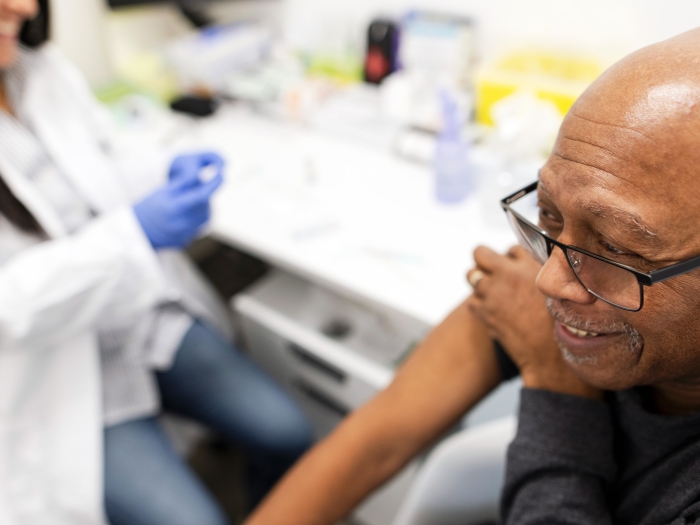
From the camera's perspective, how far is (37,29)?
107cm

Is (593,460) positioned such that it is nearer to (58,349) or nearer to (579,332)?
(579,332)

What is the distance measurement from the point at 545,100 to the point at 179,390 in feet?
3.34

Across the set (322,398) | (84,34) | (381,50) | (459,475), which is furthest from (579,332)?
(84,34)

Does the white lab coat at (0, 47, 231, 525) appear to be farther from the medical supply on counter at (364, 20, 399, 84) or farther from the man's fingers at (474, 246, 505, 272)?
the medical supply on counter at (364, 20, 399, 84)

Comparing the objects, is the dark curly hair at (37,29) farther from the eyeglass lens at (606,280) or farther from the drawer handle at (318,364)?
the eyeglass lens at (606,280)

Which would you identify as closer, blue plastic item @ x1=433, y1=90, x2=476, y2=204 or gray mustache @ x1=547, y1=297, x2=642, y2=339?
gray mustache @ x1=547, y1=297, x2=642, y2=339

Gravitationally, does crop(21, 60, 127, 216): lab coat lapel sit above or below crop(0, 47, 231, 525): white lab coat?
above

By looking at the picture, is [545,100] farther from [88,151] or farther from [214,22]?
[214,22]

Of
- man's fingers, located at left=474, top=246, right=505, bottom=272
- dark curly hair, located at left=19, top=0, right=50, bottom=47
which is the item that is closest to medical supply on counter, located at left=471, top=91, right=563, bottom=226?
man's fingers, located at left=474, top=246, right=505, bottom=272

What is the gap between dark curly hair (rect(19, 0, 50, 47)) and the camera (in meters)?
1.06

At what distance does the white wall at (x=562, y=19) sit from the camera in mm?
1099

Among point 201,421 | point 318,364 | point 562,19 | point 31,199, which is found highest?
point 562,19

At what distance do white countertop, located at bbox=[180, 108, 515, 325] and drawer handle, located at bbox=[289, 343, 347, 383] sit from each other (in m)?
0.17

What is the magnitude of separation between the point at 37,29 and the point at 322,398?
0.98 metres
